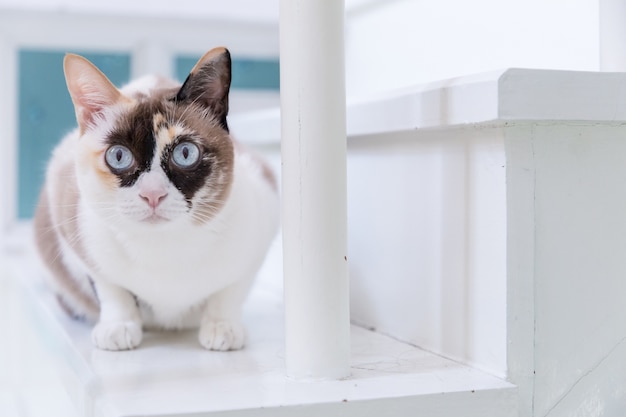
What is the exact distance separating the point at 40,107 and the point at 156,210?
126 cm

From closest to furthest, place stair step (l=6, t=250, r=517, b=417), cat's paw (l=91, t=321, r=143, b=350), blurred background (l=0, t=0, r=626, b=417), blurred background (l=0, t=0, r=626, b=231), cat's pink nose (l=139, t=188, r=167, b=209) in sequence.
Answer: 1. stair step (l=6, t=250, r=517, b=417)
2. cat's pink nose (l=139, t=188, r=167, b=209)
3. cat's paw (l=91, t=321, r=143, b=350)
4. blurred background (l=0, t=0, r=626, b=417)
5. blurred background (l=0, t=0, r=626, b=231)

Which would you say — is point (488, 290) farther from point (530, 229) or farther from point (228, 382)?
point (228, 382)

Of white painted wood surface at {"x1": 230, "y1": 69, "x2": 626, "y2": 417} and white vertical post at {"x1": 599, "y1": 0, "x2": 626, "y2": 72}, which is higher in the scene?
white vertical post at {"x1": 599, "y1": 0, "x2": 626, "y2": 72}

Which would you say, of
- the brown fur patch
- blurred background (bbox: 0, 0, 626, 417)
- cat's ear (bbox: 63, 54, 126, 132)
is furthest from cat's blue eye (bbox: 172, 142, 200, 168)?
blurred background (bbox: 0, 0, 626, 417)

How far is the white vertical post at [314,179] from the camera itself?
2.84 ft

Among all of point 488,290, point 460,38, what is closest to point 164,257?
point 488,290

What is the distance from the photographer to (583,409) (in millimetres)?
942

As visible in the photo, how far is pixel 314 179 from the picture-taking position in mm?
870

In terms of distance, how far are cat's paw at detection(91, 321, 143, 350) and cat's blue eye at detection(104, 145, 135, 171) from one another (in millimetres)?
260

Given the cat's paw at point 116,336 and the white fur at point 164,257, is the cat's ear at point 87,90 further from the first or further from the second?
the cat's paw at point 116,336

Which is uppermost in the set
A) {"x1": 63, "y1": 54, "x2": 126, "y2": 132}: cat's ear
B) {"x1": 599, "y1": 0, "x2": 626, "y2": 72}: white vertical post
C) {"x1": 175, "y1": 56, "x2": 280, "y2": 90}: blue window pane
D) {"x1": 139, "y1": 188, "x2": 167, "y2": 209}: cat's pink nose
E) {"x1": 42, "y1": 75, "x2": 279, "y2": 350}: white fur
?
{"x1": 175, "y1": 56, "x2": 280, "y2": 90}: blue window pane

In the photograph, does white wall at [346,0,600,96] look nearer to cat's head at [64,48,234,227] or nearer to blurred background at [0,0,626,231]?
blurred background at [0,0,626,231]

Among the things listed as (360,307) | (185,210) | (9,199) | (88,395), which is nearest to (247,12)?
(9,199)

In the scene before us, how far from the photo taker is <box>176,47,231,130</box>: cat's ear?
96cm
